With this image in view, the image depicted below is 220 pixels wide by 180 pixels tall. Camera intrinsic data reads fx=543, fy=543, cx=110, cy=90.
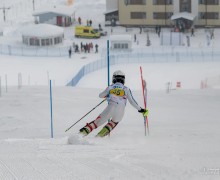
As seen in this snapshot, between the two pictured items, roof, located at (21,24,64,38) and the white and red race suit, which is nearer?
the white and red race suit

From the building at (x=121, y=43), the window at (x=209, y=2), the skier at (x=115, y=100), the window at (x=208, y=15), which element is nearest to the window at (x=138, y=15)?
the window at (x=208, y=15)

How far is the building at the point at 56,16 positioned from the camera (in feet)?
161

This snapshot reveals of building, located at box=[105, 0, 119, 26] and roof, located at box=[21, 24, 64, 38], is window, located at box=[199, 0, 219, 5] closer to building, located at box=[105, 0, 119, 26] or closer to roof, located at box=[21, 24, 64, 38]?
building, located at box=[105, 0, 119, 26]

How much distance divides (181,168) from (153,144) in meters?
2.18

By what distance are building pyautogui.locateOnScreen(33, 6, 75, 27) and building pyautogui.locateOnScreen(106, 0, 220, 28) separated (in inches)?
184

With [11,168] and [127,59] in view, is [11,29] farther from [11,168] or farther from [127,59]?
[11,168]

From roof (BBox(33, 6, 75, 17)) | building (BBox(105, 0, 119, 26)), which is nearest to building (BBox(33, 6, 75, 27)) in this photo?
roof (BBox(33, 6, 75, 17))

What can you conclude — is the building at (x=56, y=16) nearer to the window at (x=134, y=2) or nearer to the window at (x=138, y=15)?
the window at (x=134, y=2)

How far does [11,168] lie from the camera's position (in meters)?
7.34

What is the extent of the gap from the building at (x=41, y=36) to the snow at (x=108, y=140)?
17.6 meters

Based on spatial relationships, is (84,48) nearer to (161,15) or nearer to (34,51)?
(34,51)

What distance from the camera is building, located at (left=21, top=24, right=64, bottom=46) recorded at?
41000 millimetres

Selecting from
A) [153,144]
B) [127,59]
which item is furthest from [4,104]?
[127,59]

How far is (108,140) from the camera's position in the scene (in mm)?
10305
